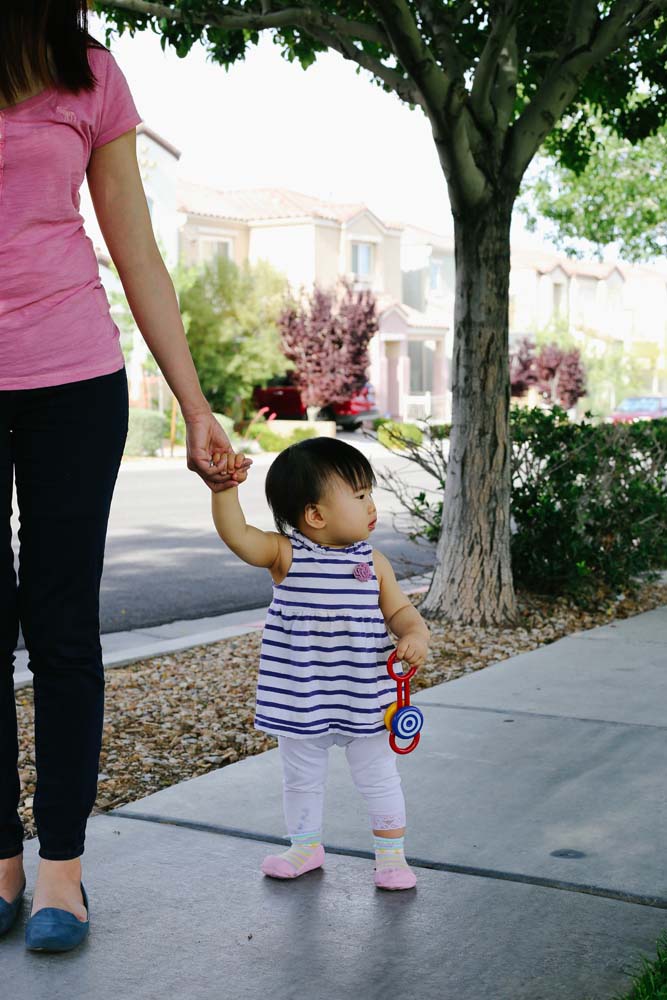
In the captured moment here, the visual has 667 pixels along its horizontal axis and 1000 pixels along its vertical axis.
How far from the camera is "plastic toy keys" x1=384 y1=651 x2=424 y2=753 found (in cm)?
286

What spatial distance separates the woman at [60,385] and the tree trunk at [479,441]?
3.88 m

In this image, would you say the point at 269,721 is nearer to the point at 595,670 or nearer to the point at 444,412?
the point at 595,670

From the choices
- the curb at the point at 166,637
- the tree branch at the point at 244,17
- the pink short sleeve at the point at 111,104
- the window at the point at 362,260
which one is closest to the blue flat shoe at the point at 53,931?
the pink short sleeve at the point at 111,104

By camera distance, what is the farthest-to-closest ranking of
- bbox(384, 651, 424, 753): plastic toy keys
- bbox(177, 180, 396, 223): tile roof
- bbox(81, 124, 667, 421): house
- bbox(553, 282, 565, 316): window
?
bbox(553, 282, 565, 316): window < bbox(177, 180, 396, 223): tile roof < bbox(81, 124, 667, 421): house < bbox(384, 651, 424, 753): plastic toy keys

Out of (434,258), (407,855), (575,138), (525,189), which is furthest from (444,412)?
(407,855)

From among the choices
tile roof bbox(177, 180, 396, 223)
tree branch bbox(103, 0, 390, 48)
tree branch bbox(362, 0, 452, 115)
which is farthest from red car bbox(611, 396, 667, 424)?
tree branch bbox(103, 0, 390, 48)

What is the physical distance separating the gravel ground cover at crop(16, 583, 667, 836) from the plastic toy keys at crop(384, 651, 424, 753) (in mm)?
1264

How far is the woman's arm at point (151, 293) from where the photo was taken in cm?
272

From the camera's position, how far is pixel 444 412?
1977 inches

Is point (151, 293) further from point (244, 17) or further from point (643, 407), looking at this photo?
point (643, 407)

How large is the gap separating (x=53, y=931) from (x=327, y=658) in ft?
2.74

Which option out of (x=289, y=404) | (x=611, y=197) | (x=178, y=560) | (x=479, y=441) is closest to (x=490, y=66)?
(x=479, y=441)

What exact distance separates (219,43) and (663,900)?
5.31 metres

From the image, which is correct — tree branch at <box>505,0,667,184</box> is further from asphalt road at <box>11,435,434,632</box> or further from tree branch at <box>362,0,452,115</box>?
asphalt road at <box>11,435,434,632</box>
